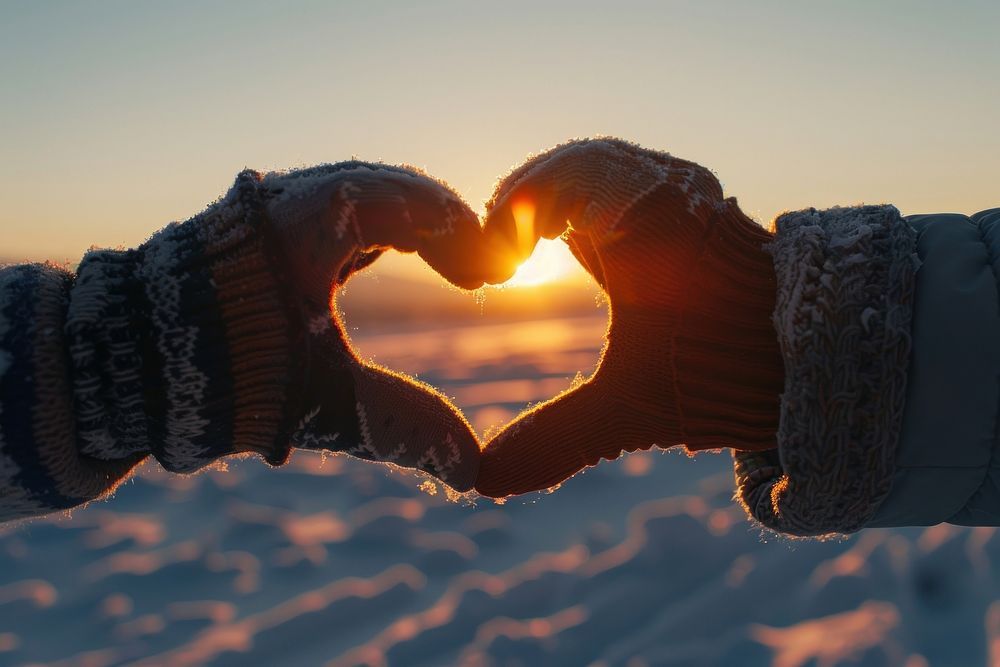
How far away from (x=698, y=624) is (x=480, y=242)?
6.41ft

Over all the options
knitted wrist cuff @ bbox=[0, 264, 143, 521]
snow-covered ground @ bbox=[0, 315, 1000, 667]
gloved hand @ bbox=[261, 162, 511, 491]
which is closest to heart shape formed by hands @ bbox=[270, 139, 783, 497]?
gloved hand @ bbox=[261, 162, 511, 491]

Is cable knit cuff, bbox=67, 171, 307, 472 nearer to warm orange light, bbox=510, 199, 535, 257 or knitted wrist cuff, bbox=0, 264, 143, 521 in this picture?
knitted wrist cuff, bbox=0, 264, 143, 521

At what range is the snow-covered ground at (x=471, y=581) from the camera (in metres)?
2.52

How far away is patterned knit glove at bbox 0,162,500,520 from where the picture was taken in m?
1.11

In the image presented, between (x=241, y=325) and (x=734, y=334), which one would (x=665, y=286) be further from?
(x=241, y=325)

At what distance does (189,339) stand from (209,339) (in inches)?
1.2

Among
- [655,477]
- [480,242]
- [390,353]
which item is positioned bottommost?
[655,477]

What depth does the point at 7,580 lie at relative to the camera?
2.84 meters

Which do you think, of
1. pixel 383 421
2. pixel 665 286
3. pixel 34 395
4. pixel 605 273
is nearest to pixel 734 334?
pixel 665 286

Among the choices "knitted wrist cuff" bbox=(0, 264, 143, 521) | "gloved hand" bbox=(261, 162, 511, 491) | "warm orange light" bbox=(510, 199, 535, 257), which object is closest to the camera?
"knitted wrist cuff" bbox=(0, 264, 143, 521)

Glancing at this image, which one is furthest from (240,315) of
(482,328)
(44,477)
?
(482,328)

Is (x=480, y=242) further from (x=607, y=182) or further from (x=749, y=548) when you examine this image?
(x=749, y=548)

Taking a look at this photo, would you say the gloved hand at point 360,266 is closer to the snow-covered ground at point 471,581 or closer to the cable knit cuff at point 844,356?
the cable knit cuff at point 844,356

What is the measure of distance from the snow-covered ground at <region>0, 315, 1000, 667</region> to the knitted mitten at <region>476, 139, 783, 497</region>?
3.44ft
